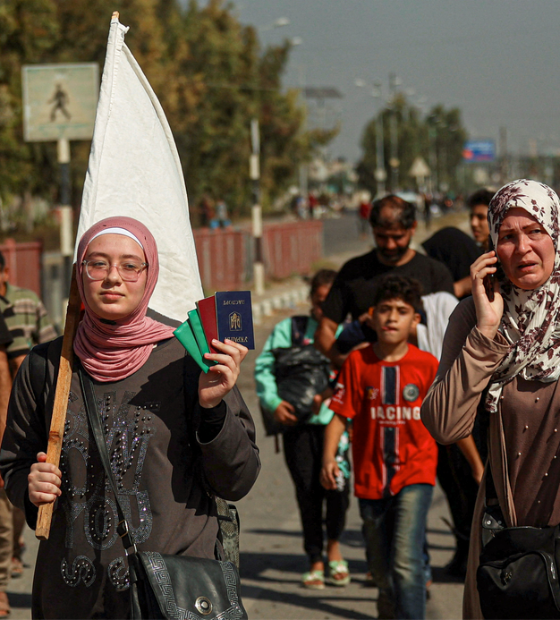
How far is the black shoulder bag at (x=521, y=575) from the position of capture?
2.81 metres

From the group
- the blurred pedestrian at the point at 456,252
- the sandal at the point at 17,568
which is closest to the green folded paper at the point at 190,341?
the sandal at the point at 17,568

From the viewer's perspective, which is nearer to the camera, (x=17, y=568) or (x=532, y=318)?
(x=532, y=318)

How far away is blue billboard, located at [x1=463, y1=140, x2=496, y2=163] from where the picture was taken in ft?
309

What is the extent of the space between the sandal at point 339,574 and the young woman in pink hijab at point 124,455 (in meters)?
3.07

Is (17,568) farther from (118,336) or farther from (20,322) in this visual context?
(118,336)

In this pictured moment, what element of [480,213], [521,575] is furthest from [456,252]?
[521,575]

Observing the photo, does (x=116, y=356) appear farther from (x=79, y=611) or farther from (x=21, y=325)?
(x=21, y=325)

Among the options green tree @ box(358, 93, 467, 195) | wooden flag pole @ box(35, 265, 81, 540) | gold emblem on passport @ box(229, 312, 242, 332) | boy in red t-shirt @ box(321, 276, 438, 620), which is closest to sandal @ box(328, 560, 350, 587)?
boy in red t-shirt @ box(321, 276, 438, 620)

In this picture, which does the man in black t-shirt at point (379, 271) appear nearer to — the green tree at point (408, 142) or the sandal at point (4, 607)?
the sandal at point (4, 607)

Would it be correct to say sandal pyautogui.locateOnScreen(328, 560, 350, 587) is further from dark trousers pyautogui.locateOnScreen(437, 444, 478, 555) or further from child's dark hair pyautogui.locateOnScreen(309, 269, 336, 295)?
child's dark hair pyautogui.locateOnScreen(309, 269, 336, 295)

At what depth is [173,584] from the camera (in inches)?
102

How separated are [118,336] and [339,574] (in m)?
3.37

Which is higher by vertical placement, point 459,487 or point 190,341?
point 190,341

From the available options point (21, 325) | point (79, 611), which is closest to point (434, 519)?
point (21, 325)
